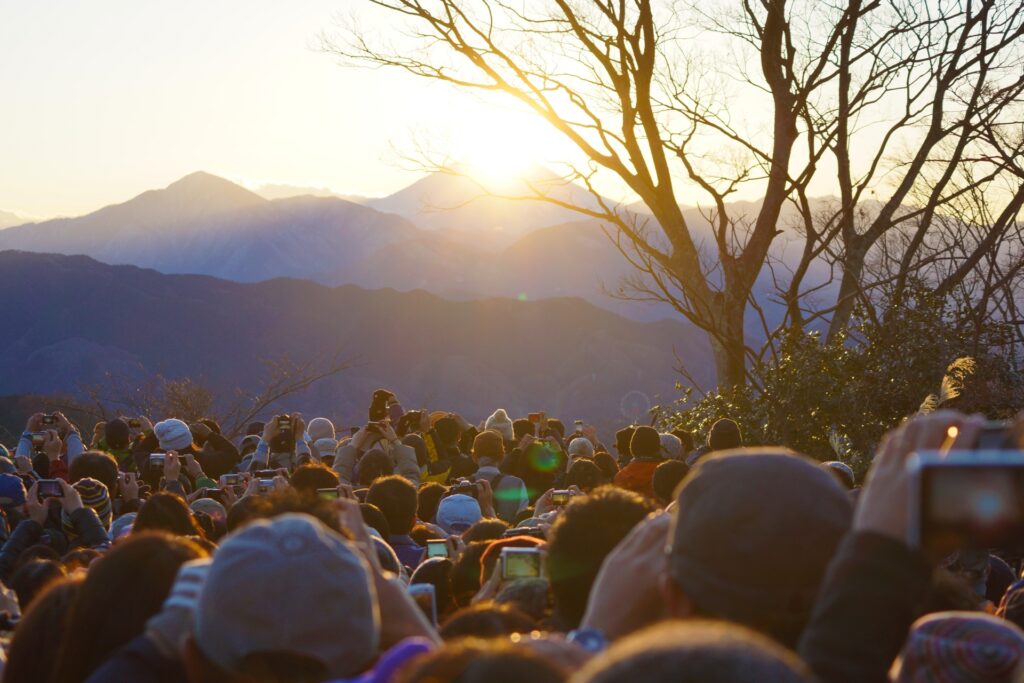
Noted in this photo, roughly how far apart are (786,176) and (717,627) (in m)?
14.4

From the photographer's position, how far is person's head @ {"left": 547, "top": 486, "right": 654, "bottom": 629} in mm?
3383

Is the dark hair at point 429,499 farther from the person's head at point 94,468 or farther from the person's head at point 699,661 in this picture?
the person's head at point 699,661

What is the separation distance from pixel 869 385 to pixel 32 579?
9.70 m

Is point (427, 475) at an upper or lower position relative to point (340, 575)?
lower

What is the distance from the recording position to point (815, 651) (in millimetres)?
2025

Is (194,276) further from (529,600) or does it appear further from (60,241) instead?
(529,600)

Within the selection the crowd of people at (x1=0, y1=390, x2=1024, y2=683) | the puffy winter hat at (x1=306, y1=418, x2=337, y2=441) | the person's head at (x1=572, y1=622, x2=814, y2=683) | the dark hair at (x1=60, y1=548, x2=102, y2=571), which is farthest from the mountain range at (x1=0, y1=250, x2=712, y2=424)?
the person's head at (x1=572, y1=622, x2=814, y2=683)

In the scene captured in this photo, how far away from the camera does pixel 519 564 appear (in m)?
3.80

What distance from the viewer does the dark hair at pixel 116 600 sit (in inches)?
107

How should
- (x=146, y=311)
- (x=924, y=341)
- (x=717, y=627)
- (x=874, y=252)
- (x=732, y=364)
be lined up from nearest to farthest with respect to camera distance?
1. (x=717, y=627)
2. (x=924, y=341)
3. (x=732, y=364)
4. (x=874, y=252)
5. (x=146, y=311)

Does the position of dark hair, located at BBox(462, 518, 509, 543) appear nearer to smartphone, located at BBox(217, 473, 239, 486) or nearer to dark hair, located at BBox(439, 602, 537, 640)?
smartphone, located at BBox(217, 473, 239, 486)

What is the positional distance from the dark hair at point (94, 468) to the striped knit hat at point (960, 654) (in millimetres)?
6345

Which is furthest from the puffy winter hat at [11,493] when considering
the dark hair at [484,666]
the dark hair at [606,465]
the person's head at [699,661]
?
the person's head at [699,661]

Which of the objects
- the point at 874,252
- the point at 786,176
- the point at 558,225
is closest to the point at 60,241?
the point at 558,225
